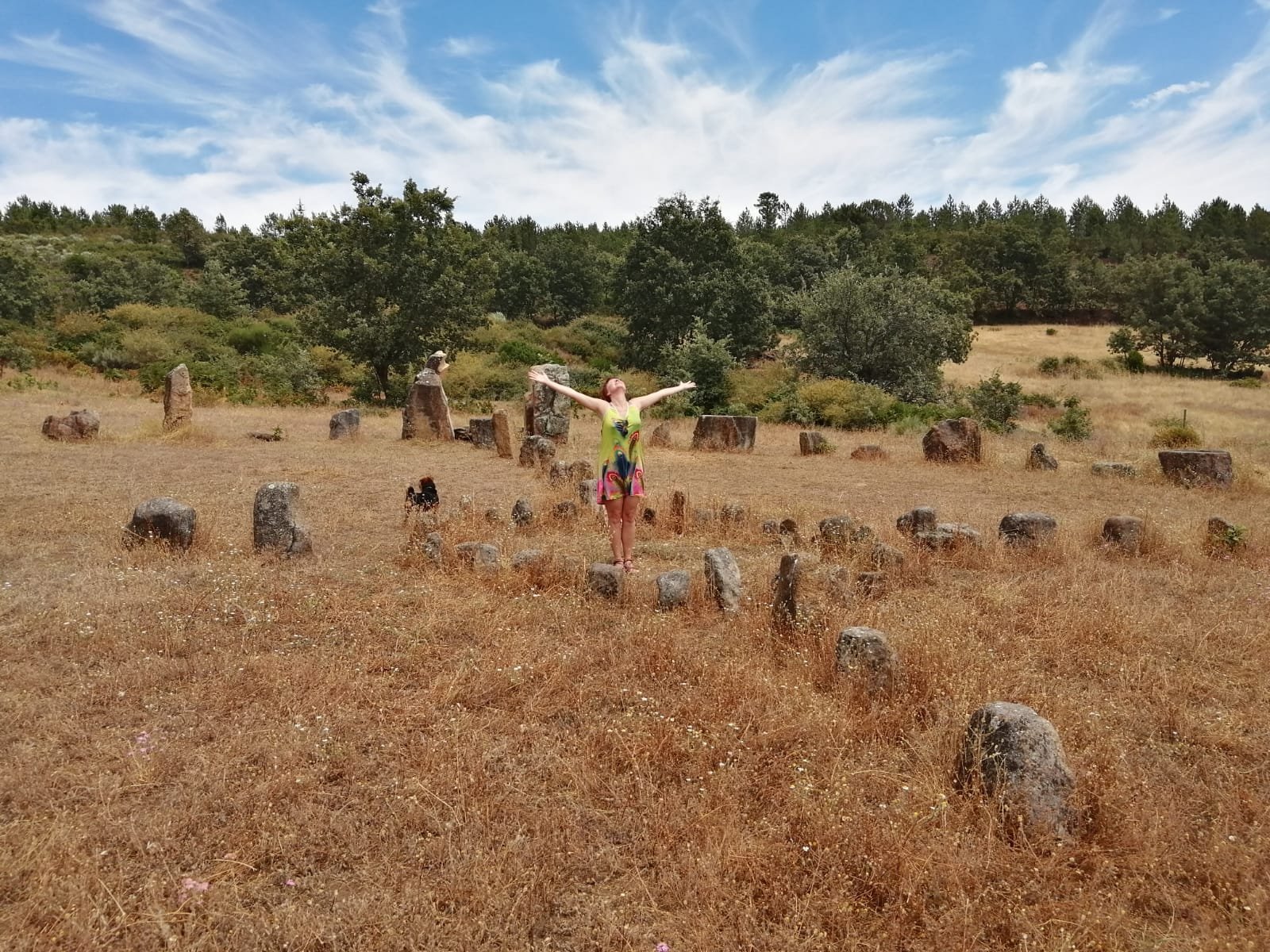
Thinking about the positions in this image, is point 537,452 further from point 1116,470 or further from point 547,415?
point 1116,470

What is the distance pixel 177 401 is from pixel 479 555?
12.6 m

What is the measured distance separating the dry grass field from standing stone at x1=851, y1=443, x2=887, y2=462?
7.55 metres

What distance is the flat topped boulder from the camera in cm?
1711

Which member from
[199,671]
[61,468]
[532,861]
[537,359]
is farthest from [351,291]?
[532,861]

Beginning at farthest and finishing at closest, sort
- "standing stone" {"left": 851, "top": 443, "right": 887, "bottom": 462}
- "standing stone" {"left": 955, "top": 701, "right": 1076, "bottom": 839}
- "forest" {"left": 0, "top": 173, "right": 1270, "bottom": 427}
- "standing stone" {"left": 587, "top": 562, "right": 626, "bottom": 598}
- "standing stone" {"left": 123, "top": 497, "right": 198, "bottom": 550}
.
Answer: "forest" {"left": 0, "top": 173, "right": 1270, "bottom": 427}, "standing stone" {"left": 851, "top": 443, "right": 887, "bottom": 462}, "standing stone" {"left": 123, "top": 497, "right": 198, "bottom": 550}, "standing stone" {"left": 587, "top": 562, "right": 626, "bottom": 598}, "standing stone" {"left": 955, "top": 701, "right": 1076, "bottom": 839}

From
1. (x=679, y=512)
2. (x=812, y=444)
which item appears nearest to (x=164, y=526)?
(x=679, y=512)

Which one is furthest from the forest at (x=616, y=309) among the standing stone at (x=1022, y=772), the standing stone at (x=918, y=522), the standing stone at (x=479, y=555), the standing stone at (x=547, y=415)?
the standing stone at (x=1022, y=772)

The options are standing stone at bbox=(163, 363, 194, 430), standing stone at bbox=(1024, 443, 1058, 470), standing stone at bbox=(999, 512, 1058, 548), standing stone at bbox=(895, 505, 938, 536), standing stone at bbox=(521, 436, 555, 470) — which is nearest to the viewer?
standing stone at bbox=(999, 512, 1058, 548)

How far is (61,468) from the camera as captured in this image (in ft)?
38.7

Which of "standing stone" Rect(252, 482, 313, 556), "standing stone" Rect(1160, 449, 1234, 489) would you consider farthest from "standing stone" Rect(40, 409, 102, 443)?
"standing stone" Rect(1160, 449, 1234, 489)

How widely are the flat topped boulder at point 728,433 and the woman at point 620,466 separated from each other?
9.83 metres

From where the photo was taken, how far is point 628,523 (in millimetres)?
7363

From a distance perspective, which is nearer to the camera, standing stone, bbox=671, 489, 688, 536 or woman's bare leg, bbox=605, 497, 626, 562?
woman's bare leg, bbox=605, 497, 626, 562

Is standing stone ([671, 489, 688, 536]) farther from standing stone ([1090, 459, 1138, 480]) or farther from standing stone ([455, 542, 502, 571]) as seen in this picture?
standing stone ([1090, 459, 1138, 480])
